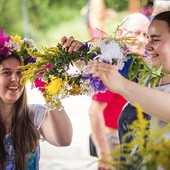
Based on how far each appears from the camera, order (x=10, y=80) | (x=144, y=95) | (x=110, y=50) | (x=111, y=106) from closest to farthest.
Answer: (x=144, y=95)
(x=110, y=50)
(x=10, y=80)
(x=111, y=106)

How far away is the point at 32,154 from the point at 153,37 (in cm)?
81

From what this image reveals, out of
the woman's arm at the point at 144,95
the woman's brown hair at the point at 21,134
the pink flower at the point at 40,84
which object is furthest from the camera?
the woman's brown hair at the point at 21,134

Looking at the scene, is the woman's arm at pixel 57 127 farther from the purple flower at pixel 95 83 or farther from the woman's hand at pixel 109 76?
the woman's hand at pixel 109 76

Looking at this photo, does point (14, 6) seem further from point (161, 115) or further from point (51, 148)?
point (161, 115)

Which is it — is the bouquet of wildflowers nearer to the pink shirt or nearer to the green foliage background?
the pink shirt

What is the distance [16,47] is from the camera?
2.49 meters

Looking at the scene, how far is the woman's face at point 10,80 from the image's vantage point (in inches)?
96.1

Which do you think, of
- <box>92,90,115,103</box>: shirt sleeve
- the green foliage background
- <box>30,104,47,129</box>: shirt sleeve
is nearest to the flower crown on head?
<box>30,104,47,129</box>: shirt sleeve

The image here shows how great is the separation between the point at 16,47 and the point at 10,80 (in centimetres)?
16

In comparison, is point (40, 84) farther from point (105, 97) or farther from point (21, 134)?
point (105, 97)

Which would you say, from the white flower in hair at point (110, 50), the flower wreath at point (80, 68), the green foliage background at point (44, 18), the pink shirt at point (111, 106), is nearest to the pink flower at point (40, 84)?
the flower wreath at point (80, 68)

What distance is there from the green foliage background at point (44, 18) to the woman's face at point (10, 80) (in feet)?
11.1

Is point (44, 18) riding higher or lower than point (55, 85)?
higher

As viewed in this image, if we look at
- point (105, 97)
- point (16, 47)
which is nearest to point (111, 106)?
point (105, 97)
